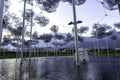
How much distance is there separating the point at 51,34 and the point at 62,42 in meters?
11.3

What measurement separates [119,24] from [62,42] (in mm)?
28426

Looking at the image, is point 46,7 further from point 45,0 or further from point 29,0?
point 29,0

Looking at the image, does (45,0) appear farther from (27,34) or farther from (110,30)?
(110,30)

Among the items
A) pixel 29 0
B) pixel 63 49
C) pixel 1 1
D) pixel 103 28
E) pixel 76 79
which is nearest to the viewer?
pixel 1 1

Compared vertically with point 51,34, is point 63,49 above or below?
below

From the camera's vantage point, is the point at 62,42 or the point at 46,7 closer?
the point at 46,7

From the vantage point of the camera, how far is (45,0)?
1187 cm

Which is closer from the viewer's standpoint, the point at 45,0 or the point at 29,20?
the point at 45,0

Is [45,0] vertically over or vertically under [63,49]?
over

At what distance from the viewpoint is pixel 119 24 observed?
1492 inches

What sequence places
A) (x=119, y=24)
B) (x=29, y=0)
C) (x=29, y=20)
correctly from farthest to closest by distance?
(x=119, y=24) → (x=29, y=20) → (x=29, y=0)

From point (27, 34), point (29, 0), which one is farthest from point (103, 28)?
point (29, 0)

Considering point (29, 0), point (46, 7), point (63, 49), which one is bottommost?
point (63, 49)

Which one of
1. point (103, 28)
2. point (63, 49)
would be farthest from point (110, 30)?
point (63, 49)
